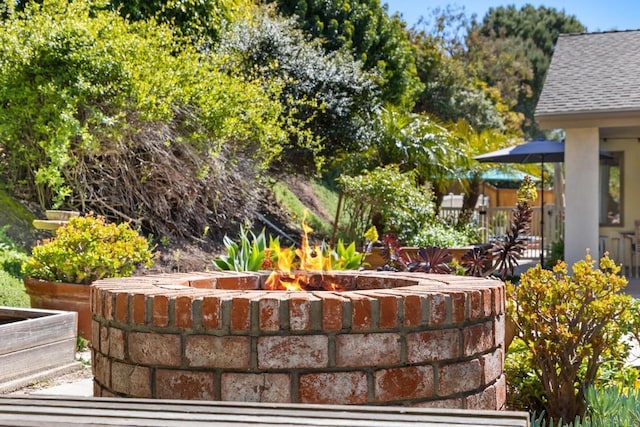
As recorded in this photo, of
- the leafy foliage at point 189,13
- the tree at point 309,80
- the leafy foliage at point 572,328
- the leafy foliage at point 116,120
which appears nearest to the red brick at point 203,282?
the leafy foliage at point 572,328

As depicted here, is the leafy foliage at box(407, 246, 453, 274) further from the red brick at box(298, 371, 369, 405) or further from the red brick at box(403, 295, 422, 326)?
the red brick at box(298, 371, 369, 405)

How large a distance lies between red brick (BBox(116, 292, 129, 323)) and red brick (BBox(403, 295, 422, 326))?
3.85ft

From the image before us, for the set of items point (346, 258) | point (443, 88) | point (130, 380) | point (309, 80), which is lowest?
point (130, 380)

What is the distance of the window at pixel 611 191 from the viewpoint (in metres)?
14.1

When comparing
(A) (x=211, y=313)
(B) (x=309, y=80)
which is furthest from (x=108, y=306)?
(B) (x=309, y=80)

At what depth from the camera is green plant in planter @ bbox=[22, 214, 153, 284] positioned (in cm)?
648

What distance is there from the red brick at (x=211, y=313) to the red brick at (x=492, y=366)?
1.22 meters

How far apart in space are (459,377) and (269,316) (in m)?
0.88

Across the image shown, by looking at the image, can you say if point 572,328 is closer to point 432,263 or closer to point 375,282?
point 375,282

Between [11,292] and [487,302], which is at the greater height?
[487,302]

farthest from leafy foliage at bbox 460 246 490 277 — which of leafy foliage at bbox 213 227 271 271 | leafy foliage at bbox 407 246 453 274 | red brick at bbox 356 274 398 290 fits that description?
red brick at bbox 356 274 398 290

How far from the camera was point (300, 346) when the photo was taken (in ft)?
9.73

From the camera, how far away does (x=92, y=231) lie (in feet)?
21.9

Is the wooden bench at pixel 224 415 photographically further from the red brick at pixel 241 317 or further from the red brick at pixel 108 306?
the red brick at pixel 108 306
